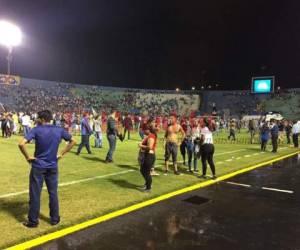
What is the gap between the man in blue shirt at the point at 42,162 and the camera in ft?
18.1

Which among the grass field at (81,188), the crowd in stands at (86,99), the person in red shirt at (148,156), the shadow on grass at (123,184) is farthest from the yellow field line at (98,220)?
the crowd in stands at (86,99)

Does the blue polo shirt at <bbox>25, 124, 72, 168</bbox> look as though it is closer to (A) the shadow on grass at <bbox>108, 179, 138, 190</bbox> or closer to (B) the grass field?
(B) the grass field

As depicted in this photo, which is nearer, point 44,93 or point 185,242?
point 185,242

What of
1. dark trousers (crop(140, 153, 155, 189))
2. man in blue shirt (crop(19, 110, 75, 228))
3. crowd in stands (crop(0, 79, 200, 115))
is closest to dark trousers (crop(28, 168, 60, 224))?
man in blue shirt (crop(19, 110, 75, 228))

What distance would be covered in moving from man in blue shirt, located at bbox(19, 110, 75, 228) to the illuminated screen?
46.5 meters

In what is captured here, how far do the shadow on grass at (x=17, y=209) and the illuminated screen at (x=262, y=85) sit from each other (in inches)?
1806

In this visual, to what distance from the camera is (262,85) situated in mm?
49812

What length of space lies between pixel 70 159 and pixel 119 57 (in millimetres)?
40067

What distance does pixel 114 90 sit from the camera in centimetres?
5691

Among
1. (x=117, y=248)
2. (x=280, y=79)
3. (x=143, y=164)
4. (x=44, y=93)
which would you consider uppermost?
(x=280, y=79)

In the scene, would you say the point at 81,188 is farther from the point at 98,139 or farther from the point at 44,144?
the point at 98,139

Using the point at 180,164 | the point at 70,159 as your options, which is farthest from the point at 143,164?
the point at 70,159

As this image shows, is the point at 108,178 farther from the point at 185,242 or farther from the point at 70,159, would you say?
the point at 185,242

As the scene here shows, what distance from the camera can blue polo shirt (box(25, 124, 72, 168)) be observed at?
18.2ft
